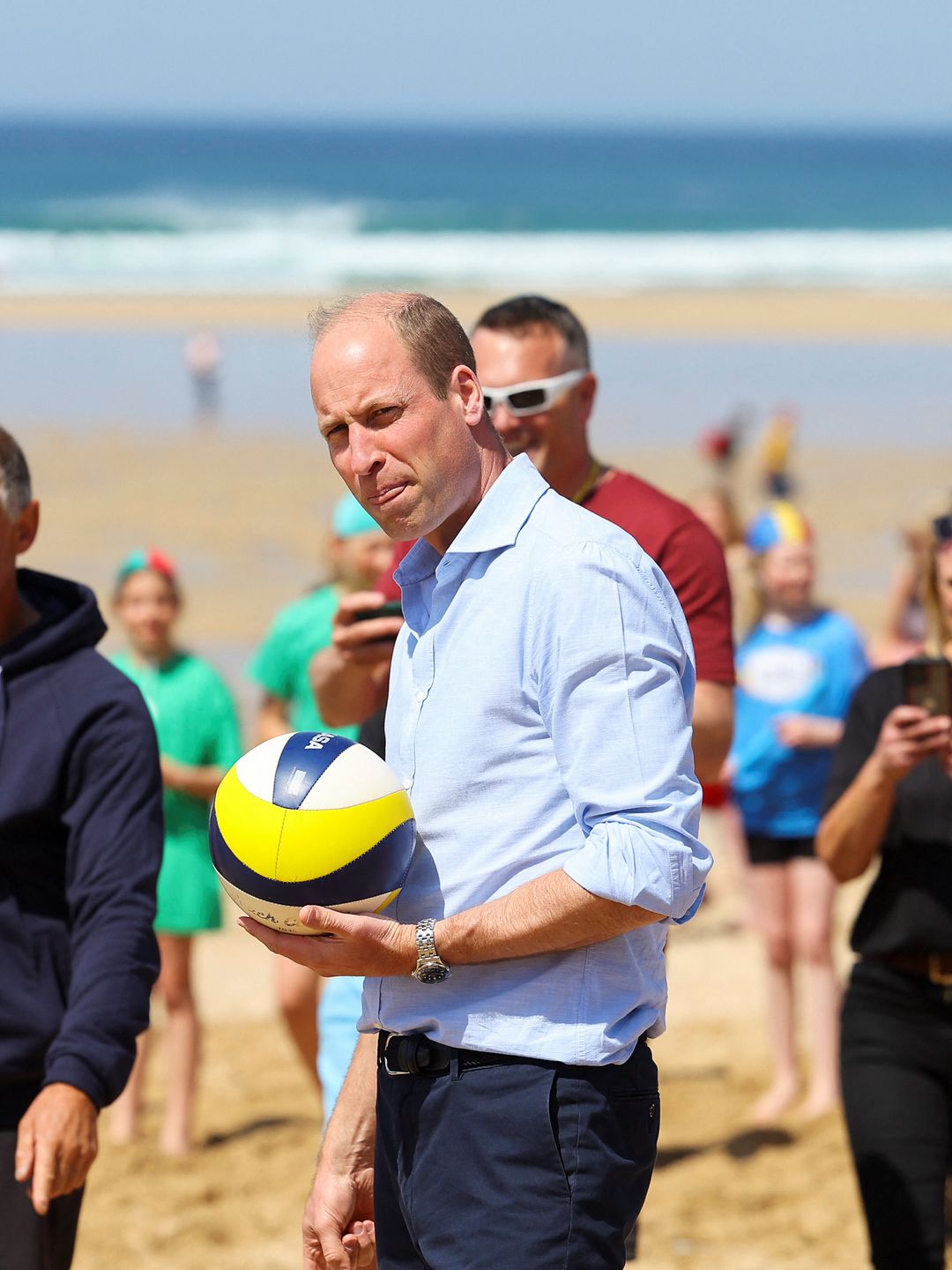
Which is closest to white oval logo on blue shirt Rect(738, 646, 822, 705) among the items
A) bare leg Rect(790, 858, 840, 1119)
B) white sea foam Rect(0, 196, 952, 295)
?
bare leg Rect(790, 858, 840, 1119)

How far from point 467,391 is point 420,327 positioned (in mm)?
126

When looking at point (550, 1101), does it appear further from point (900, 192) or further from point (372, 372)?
point (900, 192)

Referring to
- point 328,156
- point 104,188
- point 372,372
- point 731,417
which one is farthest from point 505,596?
point 328,156

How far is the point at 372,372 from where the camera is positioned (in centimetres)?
267

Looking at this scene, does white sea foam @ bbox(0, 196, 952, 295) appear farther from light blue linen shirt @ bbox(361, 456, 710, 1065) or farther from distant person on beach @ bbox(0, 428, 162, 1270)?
light blue linen shirt @ bbox(361, 456, 710, 1065)

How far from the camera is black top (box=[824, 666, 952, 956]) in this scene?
423 cm

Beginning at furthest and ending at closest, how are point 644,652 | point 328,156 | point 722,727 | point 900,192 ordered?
1. point 328,156
2. point 900,192
3. point 722,727
4. point 644,652

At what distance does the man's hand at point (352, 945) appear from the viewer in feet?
8.60

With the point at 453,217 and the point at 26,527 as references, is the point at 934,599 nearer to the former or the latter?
the point at 26,527

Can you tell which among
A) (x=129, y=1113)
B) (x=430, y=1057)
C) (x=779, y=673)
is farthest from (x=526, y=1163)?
(x=779, y=673)

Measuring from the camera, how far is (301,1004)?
20.0 ft

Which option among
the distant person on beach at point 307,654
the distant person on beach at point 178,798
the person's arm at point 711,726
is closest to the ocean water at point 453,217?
the distant person on beach at point 178,798

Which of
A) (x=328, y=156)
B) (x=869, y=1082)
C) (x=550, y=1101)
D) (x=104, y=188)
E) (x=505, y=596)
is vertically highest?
(x=328, y=156)

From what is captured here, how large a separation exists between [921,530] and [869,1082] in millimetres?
2176
